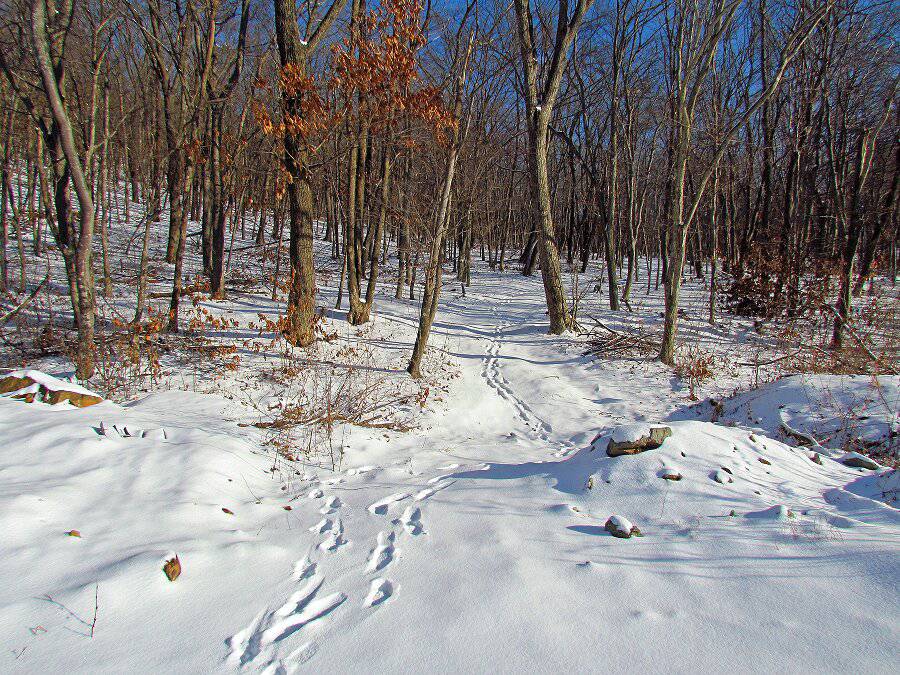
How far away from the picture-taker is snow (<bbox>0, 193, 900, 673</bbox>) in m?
2.02

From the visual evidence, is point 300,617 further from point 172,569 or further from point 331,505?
point 331,505

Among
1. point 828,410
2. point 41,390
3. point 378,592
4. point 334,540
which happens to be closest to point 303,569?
point 334,540

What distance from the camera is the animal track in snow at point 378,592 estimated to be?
2488 mm

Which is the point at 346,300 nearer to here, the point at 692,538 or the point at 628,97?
the point at 628,97

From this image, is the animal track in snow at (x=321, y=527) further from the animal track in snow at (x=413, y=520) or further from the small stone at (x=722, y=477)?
the small stone at (x=722, y=477)

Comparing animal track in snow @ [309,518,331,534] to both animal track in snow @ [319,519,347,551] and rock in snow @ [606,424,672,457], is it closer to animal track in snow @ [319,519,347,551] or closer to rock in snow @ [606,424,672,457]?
animal track in snow @ [319,519,347,551]

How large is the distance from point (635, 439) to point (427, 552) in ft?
7.31

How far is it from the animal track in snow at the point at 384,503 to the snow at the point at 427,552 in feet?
0.09

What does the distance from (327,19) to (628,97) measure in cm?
1116

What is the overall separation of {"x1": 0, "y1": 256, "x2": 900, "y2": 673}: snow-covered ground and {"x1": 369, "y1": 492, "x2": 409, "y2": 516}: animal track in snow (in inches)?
1.1

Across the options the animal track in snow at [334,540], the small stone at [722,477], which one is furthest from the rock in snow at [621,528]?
the animal track in snow at [334,540]

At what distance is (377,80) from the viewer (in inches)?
266

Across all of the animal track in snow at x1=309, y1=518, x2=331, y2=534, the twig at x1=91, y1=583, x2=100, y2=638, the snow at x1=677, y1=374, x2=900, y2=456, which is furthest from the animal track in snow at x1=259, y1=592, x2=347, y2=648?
the snow at x1=677, y1=374, x2=900, y2=456

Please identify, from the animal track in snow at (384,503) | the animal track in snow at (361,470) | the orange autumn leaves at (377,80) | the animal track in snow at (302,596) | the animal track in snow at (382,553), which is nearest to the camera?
the animal track in snow at (302,596)
